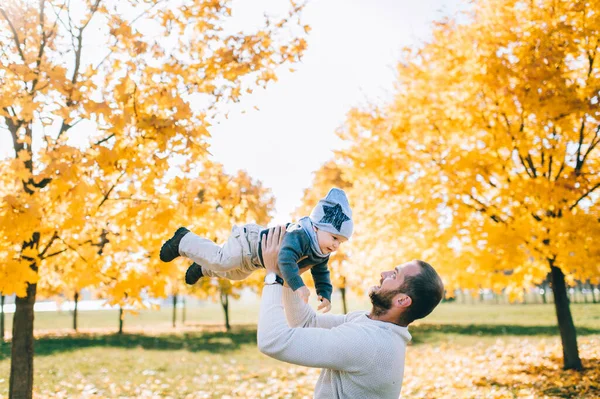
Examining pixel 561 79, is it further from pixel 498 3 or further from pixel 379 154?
pixel 379 154

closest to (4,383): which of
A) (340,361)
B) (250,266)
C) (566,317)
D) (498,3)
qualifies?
(250,266)

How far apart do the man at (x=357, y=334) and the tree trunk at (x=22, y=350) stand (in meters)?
4.80

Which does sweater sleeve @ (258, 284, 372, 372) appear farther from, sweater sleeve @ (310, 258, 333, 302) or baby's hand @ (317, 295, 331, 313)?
sweater sleeve @ (310, 258, 333, 302)

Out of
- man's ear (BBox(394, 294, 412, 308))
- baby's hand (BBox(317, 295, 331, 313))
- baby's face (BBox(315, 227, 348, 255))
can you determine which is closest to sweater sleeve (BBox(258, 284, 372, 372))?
man's ear (BBox(394, 294, 412, 308))

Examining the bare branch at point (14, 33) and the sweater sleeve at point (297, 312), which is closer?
the sweater sleeve at point (297, 312)

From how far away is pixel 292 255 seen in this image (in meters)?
2.54

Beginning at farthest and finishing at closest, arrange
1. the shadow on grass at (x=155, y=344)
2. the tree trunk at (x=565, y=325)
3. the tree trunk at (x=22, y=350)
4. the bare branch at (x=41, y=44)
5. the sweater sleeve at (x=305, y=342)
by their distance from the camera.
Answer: the shadow on grass at (x=155, y=344)
the tree trunk at (x=565, y=325)
the tree trunk at (x=22, y=350)
the bare branch at (x=41, y=44)
the sweater sleeve at (x=305, y=342)

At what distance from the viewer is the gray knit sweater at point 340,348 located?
221 cm

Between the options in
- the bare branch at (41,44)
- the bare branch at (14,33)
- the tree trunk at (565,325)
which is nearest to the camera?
the bare branch at (41,44)

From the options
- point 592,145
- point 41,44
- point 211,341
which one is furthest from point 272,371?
point 211,341

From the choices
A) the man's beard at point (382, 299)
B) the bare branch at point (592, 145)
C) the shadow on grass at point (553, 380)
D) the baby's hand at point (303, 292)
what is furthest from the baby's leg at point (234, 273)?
the bare branch at point (592, 145)

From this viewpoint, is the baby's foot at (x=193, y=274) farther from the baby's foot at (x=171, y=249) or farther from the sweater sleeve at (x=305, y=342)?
the sweater sleeve at (x=305, y=342)

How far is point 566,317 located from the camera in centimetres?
980

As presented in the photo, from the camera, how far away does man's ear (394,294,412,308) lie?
2457 mm
